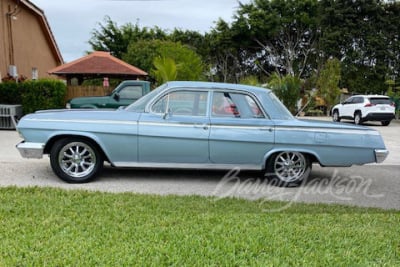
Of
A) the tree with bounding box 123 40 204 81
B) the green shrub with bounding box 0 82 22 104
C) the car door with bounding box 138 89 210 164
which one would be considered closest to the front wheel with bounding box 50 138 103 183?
the car door with bounding box 138 89 210 164

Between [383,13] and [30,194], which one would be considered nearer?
[30,194]

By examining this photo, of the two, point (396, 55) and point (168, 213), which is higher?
point (396, 55)

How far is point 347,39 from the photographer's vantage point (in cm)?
2647

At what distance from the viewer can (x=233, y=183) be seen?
6117 millimetres

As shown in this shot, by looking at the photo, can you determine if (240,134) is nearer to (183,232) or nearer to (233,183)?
(233,183)

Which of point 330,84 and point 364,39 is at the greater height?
point 364,39

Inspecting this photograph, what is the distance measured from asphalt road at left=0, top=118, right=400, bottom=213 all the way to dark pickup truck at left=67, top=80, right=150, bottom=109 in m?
4.80

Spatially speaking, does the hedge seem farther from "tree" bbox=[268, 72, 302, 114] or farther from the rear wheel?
the rear wheel

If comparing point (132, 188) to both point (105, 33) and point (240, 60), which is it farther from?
point (240, 60)

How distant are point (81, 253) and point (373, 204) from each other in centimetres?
402

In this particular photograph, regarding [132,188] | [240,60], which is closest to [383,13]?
[240,60]

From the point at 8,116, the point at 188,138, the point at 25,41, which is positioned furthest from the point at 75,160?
the point at 25,41

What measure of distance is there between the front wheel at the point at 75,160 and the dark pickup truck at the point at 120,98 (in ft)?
20.7

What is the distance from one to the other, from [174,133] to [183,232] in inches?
91.6
